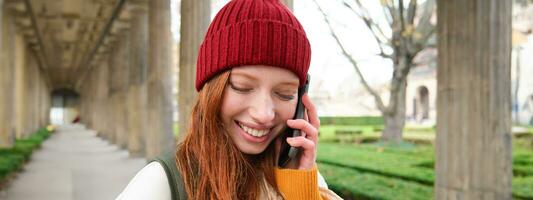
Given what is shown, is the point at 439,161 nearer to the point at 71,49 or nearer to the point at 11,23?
the point at 11,23

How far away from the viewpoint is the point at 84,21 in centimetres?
2191

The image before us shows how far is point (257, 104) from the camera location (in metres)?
1.47

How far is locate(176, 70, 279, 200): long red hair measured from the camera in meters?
1.36

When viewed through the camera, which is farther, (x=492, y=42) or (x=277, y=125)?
(x=492, y=42)

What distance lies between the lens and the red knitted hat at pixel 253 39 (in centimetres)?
145

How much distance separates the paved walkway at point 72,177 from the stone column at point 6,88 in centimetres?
130

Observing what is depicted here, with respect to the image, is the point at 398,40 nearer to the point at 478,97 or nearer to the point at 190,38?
the point at 190,38

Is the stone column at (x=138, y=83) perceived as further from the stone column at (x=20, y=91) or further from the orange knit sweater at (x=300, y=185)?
the orange knit sweater at (x=300, y=185)

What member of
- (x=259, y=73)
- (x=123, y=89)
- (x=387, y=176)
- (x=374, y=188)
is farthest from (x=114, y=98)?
(x=259, y=73)

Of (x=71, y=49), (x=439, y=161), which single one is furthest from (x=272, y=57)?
(x=71, y=49)

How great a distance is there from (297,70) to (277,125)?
0.17 m

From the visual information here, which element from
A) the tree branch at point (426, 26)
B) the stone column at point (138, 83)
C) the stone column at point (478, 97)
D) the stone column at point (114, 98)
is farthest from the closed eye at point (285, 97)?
the stone column at point (114, 98)

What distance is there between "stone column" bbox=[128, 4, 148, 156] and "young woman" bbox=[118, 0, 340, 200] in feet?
55.0

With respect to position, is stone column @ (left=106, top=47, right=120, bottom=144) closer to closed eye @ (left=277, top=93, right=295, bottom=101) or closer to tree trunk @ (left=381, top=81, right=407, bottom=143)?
tree trunk @ (left=381, top=81, right=407, bottom=143)
